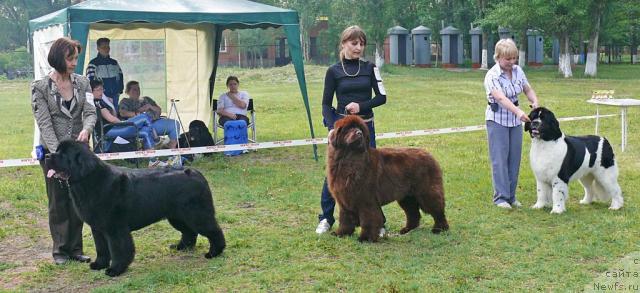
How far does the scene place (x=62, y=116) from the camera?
5.37 m

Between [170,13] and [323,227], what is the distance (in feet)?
15.4

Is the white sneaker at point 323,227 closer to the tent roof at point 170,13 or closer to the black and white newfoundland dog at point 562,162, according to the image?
the black and white newfoundland dog at point 562,162

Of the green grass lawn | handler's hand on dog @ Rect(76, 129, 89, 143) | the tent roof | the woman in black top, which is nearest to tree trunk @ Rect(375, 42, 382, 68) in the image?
the green grass lawn

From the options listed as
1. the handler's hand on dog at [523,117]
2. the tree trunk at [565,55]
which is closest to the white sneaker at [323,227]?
the handler's hand on dog at [523,117]

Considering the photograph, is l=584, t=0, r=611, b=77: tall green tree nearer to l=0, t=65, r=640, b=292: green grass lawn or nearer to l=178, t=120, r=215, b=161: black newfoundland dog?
l=0, t=65, r=640, b=292: green grass lawn

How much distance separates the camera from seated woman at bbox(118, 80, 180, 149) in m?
10.9

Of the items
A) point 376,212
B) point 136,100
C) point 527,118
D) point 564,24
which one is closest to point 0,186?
point 136,100

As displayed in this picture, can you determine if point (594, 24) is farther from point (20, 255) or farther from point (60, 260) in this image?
point (60, 260)

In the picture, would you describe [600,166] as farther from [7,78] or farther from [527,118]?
[7,78]

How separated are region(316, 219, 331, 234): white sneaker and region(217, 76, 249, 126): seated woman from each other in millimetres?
5452

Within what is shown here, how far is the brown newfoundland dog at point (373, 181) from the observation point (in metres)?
5.64

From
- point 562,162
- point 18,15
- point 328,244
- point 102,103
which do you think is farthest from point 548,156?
point 18,15

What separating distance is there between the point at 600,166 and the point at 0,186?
725 cm

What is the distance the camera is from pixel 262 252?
5852 mm
